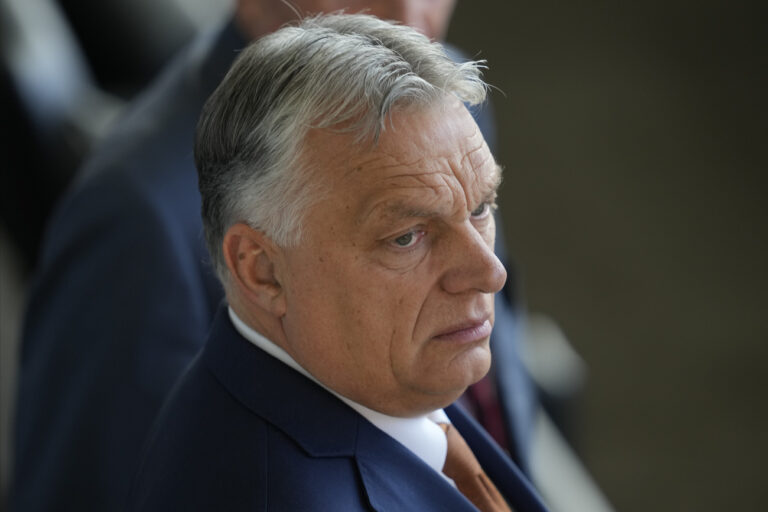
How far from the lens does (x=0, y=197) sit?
9.80 ft

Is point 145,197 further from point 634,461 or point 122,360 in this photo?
point 634,461

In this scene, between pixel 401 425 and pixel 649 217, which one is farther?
pixel 649 217

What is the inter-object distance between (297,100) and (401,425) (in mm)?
351

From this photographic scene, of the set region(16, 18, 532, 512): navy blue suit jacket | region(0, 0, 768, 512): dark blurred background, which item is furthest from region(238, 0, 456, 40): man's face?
region(0, 0, 768, 512): dark blurred background

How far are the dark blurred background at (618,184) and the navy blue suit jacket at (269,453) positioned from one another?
5.28 feet

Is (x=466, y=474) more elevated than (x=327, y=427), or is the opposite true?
(x=327, y=427)

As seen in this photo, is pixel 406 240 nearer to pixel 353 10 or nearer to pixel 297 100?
pixel 297 100

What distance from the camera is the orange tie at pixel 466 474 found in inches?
47.3

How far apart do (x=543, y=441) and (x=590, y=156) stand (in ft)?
8.90

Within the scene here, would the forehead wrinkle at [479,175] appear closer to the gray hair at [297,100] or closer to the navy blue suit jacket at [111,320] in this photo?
the gray hair at [297,100]

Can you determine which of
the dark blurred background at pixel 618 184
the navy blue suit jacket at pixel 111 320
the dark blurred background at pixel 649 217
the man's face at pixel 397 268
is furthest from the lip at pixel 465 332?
the dark blurred background at pixel 649 217

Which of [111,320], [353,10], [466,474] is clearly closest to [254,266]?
[466,474]

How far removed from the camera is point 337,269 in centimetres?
105

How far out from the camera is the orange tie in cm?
120
